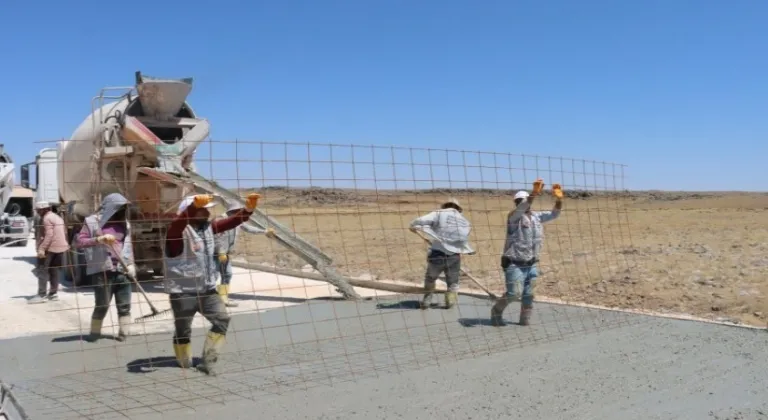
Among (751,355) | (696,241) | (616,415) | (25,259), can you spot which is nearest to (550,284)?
(751,355)

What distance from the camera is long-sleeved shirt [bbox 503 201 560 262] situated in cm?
750

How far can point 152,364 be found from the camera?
6066 mm

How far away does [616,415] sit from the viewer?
15.1ft

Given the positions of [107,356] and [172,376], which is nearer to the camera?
[172,376]

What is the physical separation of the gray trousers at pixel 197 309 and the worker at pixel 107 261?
1.45m

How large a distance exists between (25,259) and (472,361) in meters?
13.1

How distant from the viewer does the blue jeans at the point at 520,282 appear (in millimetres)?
7527

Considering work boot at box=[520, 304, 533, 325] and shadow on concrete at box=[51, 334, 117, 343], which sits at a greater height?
shadow on concrete at box=[51, 334, 117, 343]

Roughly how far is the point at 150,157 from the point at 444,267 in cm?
450

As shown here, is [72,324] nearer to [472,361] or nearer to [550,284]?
[472,361]

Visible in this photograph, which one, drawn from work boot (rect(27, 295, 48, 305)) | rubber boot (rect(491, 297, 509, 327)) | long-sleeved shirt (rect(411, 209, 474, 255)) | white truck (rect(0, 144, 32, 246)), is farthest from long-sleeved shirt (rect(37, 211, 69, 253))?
white truck (rect(0, 144, 32, 246))

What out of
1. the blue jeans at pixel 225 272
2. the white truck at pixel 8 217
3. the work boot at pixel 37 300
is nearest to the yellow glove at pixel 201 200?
the blue jeans at pixel 225 272

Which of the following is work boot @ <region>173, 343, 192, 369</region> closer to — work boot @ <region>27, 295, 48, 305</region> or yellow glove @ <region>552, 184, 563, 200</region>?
yellow glove @ <region>552, 184, 563, 200</region>

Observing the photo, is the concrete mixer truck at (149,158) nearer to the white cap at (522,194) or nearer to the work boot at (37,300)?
the work boot at (37,300)
